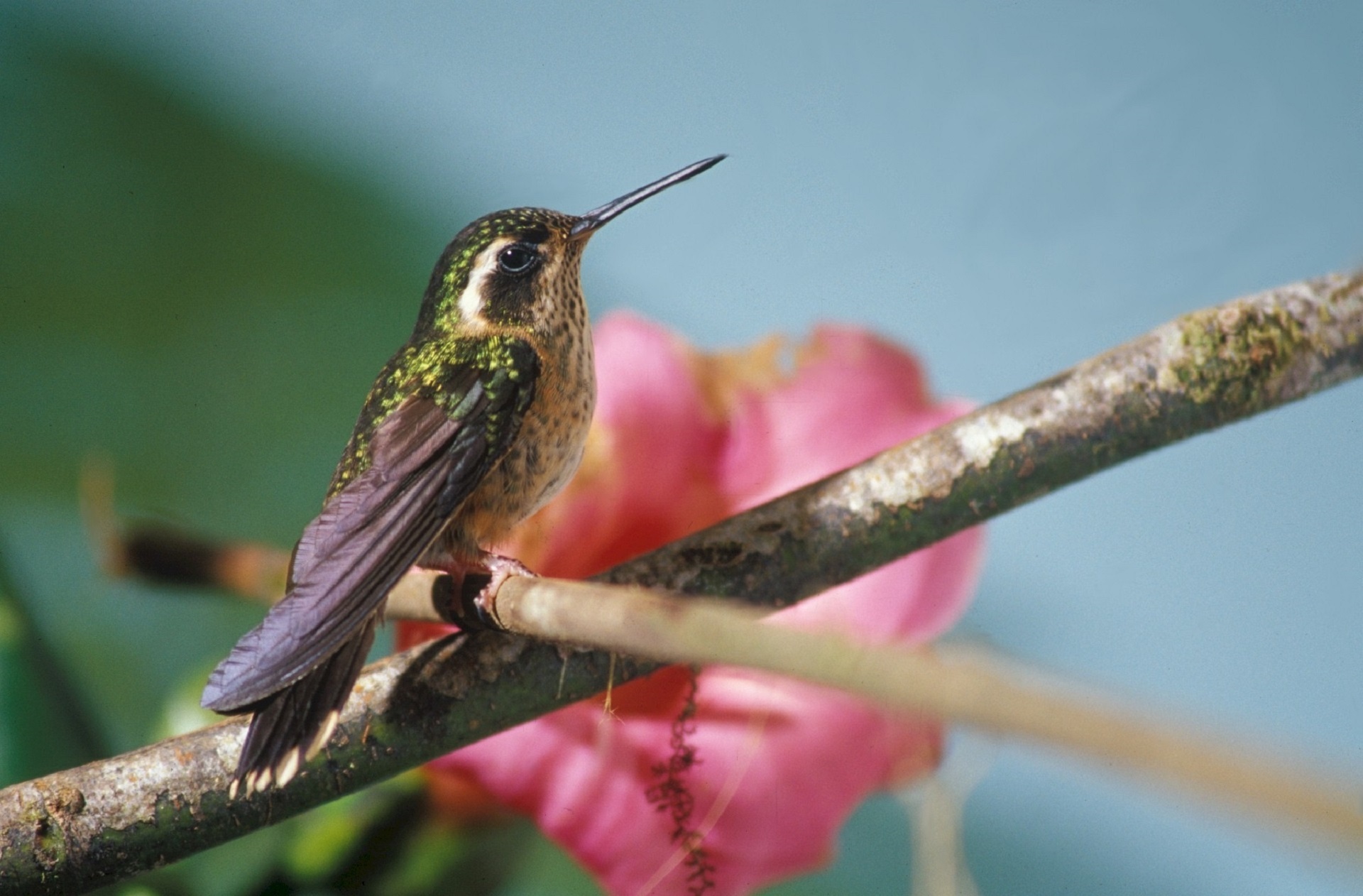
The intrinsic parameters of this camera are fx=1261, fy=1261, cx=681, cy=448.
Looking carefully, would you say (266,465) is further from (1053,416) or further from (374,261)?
(1053,416)

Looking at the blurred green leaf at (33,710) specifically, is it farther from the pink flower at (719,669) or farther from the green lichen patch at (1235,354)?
the green lichen patch at (1235,354)

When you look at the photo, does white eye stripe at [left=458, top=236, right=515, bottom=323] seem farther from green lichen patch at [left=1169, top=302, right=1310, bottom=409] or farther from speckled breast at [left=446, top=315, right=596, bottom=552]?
green lichen patch at [left=1169, top=302, right=1310, bottom=409]

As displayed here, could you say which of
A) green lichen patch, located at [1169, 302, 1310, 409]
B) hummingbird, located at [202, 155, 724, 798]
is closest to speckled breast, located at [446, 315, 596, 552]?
hummingbird, located at [202, 155, 724, 798]

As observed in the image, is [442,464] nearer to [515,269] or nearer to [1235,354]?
[515,269]

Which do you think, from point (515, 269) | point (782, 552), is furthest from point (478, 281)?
point (782, 552)

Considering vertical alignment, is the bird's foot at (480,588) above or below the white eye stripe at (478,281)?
below

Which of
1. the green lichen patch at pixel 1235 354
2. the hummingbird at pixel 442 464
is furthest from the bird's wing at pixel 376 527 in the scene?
the green lichen patch at pixel 1235 354
